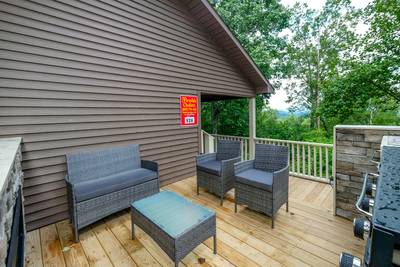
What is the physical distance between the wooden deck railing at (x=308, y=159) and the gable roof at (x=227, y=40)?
1789 mm

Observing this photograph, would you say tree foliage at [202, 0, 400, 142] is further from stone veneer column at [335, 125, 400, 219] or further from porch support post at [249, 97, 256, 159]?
stone veneer column at [335, 125, 400, 219]

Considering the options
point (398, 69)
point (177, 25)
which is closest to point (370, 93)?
point (398, 69)

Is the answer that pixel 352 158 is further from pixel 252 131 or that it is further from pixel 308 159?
pixel 252 131

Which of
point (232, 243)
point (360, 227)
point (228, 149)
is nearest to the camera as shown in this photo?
point (360, 227)

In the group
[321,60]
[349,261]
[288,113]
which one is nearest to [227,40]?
[349,261]

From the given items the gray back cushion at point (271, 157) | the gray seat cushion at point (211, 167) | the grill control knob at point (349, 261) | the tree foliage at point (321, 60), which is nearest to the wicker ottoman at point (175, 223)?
the gray seat cushion at point (211, 167)

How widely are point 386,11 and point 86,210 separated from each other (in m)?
11.1

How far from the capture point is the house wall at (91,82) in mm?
2449

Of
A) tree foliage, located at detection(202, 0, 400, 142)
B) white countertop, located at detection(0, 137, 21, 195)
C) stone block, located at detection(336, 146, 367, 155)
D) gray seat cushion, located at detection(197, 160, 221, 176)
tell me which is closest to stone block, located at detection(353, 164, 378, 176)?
stone block, located at detection(336, 146, 367, 155)

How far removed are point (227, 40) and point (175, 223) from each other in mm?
4332

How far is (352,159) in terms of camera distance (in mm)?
2549

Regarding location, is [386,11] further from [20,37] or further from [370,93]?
[20,37]

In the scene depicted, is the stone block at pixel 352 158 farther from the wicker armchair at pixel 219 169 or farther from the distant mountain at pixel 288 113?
the distant mountain at pixel 288 113

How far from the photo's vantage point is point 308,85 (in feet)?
40.1
